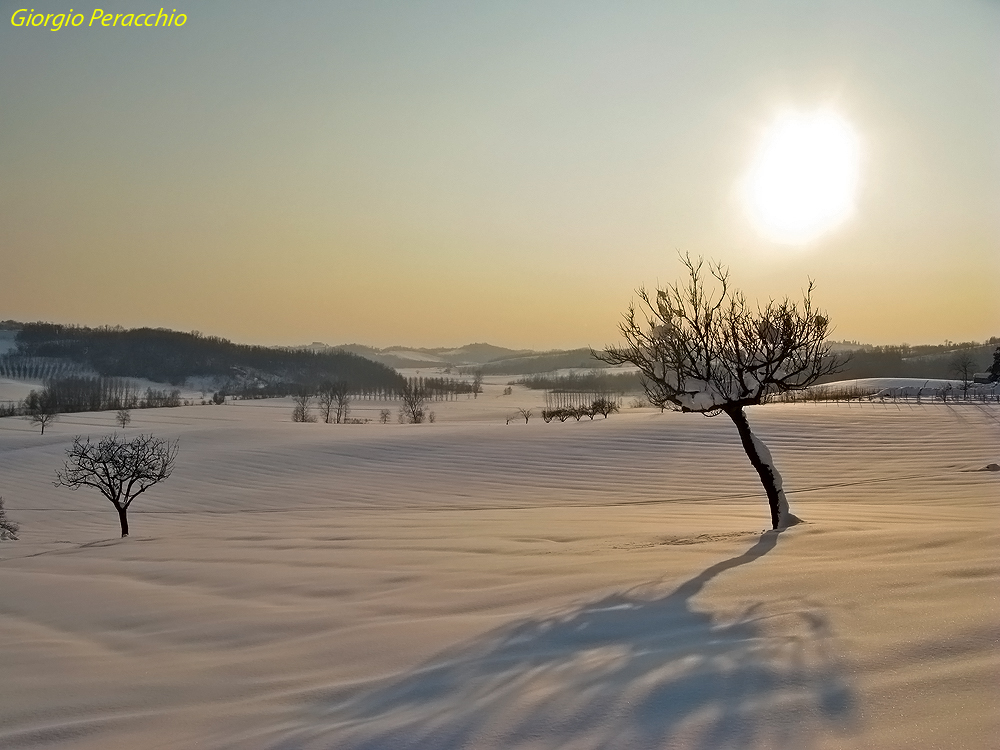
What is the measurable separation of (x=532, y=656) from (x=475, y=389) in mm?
130507

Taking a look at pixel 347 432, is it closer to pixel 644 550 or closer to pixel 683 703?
pixel 644 550

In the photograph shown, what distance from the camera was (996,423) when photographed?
3042 centimetres

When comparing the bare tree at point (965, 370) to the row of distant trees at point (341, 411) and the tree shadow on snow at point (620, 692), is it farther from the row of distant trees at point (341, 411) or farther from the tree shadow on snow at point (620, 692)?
the tree shadow on snow at point (620, 692)

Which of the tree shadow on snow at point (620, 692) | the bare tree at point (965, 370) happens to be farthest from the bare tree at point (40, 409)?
the bare tree at point (965, 370)

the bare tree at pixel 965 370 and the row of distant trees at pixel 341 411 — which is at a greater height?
the bare tree at pixel 965 370

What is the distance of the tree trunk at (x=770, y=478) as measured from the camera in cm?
931

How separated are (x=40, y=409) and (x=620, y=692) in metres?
88.0

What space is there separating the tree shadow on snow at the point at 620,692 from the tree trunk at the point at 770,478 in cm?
554

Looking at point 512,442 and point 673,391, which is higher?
point 673,391

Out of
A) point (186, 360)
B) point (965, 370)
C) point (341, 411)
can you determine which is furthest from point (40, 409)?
point (965, 370)

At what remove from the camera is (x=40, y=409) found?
74688 mm

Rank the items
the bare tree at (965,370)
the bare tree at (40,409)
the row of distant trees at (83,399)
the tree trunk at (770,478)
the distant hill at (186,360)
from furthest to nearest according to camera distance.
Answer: the distant hill at (186,360) → the row of distant trees at (83,399) → the bare tree at (40,409) → the bare tree at (965,370) → the tree trunk at (770,478)

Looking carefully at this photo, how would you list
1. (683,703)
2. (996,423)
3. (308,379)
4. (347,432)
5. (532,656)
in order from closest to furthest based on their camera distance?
1. (683,703)
2. (532,656)
3. (996,423)
4. (347,432)
5. (308,379)

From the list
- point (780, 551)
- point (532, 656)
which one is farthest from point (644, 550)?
point (532, 656)
